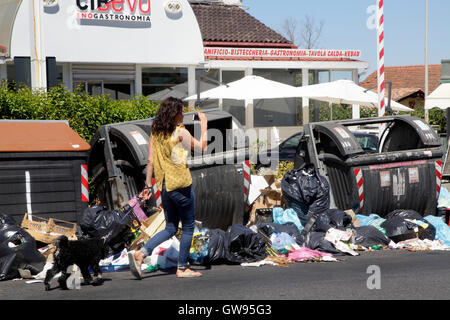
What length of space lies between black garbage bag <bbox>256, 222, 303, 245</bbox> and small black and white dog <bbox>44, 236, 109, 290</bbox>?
7.59 ft

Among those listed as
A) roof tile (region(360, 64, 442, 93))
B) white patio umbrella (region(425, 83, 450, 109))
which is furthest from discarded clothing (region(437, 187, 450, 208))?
roof tile (region(360, 64, 442, 93))

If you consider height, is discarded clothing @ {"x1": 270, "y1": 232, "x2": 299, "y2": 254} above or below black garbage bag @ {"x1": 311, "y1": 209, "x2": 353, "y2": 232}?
below

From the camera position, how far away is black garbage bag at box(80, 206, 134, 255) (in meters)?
7.30

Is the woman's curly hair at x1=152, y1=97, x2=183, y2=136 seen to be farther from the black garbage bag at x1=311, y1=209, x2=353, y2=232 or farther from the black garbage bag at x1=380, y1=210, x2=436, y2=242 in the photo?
the black garbage bag at x1=380, y1=210, x2=436, y2=242

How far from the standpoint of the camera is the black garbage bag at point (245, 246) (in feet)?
23.2

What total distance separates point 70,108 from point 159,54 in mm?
9406

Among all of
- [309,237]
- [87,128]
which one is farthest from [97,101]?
[309,237]

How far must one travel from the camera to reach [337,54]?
23.4 meters

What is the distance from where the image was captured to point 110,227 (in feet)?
24.0

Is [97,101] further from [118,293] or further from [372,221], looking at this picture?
[118,293]

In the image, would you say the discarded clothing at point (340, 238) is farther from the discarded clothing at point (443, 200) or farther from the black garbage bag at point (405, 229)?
the discarded clothing at point (443, 200)

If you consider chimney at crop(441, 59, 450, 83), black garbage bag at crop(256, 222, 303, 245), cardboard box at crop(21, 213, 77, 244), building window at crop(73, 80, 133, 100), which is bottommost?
black garbage bag at crop(256, 222, 303, 245)

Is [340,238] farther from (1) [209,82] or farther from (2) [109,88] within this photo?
(1) [209,82]

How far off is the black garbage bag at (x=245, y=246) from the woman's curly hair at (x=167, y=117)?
4.91 feet
